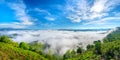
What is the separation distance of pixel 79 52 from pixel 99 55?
76.6ft

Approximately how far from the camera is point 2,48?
184ft

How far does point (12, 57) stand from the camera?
53.7m

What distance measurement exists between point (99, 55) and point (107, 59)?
828 cm

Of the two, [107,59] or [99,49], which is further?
[99,49]

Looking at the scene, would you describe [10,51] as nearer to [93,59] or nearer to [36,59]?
[36,59]

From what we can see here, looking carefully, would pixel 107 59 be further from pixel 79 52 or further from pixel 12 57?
pixel 12 57

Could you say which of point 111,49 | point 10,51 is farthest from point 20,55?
point 111,49

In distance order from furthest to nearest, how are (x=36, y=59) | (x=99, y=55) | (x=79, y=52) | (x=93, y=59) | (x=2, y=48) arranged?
(x=79, y=52) < (x=99, y=55) < (x=93, y=59) < (x=36, y=59) < (x=2, y=48)

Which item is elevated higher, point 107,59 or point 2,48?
point 2,48

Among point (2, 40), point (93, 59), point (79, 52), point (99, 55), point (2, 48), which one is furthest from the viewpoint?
point (79, 52)

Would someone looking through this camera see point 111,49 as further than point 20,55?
Yes

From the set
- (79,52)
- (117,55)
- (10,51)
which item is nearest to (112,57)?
(117,55)

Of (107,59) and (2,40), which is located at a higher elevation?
(2,40)

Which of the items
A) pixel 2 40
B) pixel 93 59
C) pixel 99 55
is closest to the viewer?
pixel 2 40
